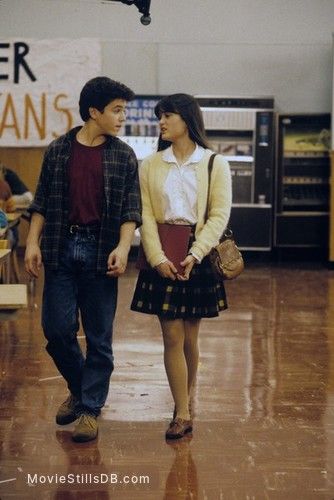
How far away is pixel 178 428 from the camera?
4.69m

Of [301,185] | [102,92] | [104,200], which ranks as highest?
[102,92]

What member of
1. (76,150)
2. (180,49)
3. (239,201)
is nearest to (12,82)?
(180,49)

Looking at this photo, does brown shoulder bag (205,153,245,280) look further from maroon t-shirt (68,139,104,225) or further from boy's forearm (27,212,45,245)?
boy's forearm (27,212,45,245)

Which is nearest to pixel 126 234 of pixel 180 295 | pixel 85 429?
pixel 180 295

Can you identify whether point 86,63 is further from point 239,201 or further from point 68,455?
point 68,455

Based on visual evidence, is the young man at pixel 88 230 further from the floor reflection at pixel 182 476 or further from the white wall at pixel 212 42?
the white wall at pixel 212 42

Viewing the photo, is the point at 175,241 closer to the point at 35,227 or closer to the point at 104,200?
the point at 104,200

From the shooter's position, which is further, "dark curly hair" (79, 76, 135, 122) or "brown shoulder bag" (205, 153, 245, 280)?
"brown shoulder bag" (205, 153, 245, 280)

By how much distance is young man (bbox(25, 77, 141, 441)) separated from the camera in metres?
4.52

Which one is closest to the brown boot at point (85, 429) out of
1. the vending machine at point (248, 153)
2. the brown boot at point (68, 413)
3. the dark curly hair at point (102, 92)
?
the brown boot at point (68, 413)

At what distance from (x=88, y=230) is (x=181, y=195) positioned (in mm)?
460

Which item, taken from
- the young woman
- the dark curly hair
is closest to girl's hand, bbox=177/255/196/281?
the young woman

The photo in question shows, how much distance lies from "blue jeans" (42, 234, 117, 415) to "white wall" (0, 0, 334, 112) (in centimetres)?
929

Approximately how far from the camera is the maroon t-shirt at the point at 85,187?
4516 millimetres
